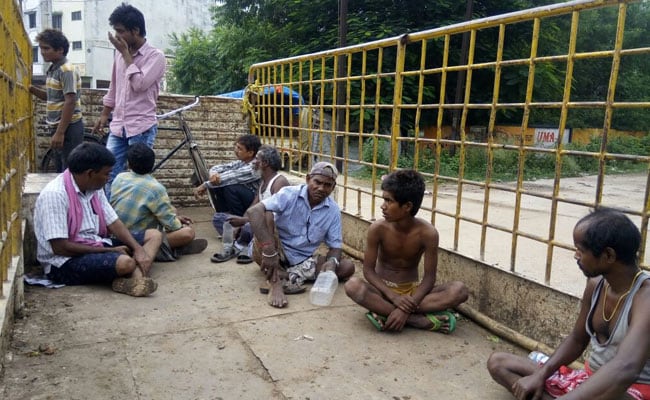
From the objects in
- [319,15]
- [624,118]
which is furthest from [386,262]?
[624,118]

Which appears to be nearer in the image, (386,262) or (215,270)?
(386,262)

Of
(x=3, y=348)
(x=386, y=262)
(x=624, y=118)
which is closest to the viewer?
(x=3, y=348)

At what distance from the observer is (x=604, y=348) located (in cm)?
200

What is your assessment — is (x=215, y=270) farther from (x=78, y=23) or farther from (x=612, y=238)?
(x=78, y=23)

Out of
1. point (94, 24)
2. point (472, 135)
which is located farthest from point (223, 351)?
point (94, 24)

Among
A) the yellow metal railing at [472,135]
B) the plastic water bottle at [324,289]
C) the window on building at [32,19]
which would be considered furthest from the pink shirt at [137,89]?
the window on building at [32,19]

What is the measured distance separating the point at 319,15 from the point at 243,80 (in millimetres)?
4971

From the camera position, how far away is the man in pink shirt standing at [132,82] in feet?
14.3

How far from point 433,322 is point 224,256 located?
6.66ft

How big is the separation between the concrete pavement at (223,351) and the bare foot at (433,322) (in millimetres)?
74

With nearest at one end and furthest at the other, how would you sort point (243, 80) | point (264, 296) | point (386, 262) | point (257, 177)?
point (386, 262), point (264, 296), point (257, 177), point (243, 80)

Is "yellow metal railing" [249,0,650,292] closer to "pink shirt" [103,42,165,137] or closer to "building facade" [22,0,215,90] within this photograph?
"pink shirt" [103,42,165,137]

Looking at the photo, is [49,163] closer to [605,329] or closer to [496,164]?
[605,329]

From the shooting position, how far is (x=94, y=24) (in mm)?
30875
